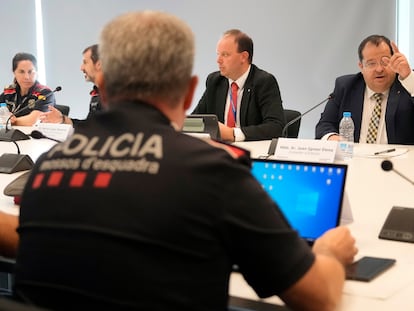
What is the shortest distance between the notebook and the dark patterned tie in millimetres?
1955

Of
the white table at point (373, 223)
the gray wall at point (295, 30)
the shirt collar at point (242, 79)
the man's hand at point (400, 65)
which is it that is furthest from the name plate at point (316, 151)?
the gray wall at point (295, 30)

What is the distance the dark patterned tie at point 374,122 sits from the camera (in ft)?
11.4

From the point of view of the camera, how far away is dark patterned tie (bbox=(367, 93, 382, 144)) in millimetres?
3473

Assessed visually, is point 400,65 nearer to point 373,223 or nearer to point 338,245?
point 373,223

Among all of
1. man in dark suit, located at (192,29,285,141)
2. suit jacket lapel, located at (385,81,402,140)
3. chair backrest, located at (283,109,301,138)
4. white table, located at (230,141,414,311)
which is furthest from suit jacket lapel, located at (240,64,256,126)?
suit jacket lapel, located at (385,81,402,140)

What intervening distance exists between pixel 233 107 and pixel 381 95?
0.93 metres

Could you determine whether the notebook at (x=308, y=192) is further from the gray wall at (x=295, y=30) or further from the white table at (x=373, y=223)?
the gray wall at (x=295, y=30)

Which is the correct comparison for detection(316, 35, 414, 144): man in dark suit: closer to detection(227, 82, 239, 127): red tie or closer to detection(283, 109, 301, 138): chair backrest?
detection(283, 109, 301, 138): chair backrest

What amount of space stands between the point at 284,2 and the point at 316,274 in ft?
14.2

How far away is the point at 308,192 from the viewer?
1606 millimetres

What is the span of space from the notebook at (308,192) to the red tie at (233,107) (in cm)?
221

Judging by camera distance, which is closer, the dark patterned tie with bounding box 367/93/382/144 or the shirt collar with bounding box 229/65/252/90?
the dark patterned tie with bounding box 367/93/382/144

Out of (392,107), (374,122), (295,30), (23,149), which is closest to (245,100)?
(374,122)

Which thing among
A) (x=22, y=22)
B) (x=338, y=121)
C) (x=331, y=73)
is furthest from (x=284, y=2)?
(x=22, y=22)
